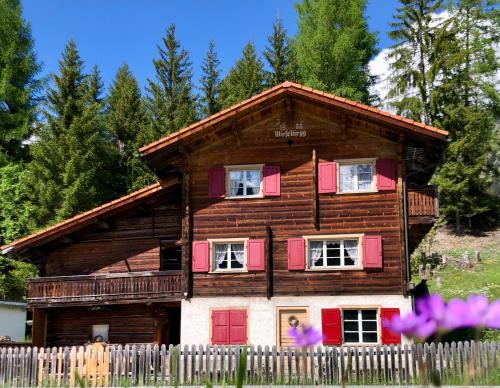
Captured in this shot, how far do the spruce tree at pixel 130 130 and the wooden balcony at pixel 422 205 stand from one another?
26.3 m

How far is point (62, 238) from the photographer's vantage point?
977 inches

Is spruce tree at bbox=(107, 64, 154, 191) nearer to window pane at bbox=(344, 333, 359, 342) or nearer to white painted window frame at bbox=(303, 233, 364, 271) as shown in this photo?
white painted window frame at bbox=(303, 233, 364, 271)

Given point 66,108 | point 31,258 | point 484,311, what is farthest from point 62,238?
point 484,311

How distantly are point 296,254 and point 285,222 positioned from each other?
1.15m

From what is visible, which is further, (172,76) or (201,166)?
(172,76)

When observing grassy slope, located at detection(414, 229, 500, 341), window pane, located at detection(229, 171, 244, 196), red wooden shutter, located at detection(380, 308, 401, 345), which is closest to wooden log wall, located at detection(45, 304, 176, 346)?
window pane, located at detection(229, 171, 244, 196)

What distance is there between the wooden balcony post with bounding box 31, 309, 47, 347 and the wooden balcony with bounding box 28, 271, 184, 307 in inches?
46.6

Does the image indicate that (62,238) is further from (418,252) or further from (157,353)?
(418,252)

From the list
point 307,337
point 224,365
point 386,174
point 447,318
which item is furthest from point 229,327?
point 447,318

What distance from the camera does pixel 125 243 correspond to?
24.6 m

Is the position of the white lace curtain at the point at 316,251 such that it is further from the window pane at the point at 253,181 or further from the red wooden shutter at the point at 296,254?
the window pane at the point at 253,181

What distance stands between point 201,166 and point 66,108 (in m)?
22.3

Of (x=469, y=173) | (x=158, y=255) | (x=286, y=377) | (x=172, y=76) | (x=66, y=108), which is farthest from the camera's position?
(x=172, y=76)

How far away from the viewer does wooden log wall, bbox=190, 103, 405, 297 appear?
20969 mm
